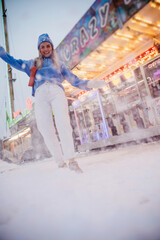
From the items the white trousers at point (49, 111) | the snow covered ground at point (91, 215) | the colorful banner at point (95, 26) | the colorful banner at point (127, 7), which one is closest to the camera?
the snow covered ground at point (91, 215)

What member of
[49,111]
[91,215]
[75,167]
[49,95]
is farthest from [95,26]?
[91,215]

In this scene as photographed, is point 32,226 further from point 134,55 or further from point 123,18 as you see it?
point 134,55

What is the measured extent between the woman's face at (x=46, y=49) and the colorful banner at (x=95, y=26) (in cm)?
247

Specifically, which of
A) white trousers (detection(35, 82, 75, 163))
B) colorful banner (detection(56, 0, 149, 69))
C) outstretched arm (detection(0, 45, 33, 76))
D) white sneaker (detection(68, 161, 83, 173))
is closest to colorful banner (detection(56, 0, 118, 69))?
colorful banner (detection(56, 0, 149, 69))

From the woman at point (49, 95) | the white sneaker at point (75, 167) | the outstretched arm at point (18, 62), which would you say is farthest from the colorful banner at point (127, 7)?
the white sneaker at point (75, 167)

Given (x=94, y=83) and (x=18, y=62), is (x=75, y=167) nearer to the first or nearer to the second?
(x=94, y=83)

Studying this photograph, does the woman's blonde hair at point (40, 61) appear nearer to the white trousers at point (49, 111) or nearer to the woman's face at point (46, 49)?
the woman's face at point (46, 49)

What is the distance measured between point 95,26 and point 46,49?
8.95ft

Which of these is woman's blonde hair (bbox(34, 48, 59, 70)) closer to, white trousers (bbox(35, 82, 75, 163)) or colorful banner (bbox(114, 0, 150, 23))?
white trousers (bbox(35, 82, 75, 163))

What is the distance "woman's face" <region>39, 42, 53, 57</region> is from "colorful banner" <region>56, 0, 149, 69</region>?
247cm

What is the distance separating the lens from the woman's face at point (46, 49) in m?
1.71

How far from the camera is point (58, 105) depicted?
159 centimetres

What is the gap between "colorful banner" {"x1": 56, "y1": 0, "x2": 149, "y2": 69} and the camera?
3.14 meters

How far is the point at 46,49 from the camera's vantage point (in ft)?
5.66
